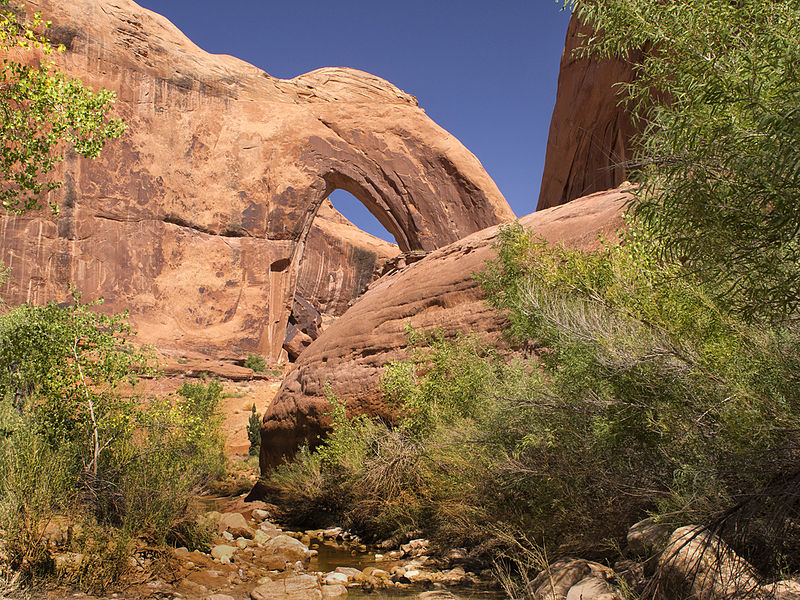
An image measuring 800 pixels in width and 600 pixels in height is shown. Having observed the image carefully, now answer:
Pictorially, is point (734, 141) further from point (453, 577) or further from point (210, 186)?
point (210, 186)

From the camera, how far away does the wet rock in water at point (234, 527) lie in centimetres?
926

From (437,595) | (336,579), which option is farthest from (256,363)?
(437,595)

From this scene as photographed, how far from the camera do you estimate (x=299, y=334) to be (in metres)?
33.9

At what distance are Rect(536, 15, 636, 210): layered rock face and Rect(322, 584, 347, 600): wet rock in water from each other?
1021 centimetres

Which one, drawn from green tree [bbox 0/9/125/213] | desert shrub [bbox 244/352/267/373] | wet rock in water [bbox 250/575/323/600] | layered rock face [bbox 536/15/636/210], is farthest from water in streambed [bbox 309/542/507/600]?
desert shrub [bbox 244/352/267/373]

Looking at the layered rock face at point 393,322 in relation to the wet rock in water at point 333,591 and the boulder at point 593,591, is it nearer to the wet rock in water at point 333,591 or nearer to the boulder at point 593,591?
the wet rock in water at point 333,591

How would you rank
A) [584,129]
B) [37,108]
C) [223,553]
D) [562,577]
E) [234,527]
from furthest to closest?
[584,129] < [234,527] < [223,553] < [37,108] < [562,577]

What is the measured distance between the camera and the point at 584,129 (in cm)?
1606

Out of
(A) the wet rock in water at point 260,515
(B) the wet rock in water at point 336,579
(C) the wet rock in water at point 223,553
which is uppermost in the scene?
(B) the wet rock in water at point 336,579

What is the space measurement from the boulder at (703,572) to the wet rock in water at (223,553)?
18.4 ft

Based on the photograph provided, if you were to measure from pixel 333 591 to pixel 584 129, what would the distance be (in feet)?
43.6

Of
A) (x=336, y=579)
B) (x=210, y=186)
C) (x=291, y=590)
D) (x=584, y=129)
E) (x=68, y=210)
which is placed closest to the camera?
(x=291, y=590)

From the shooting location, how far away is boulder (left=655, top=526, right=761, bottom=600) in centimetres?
335

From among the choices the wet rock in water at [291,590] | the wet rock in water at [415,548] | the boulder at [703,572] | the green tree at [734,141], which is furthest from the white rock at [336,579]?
the green tree at [734,141]
